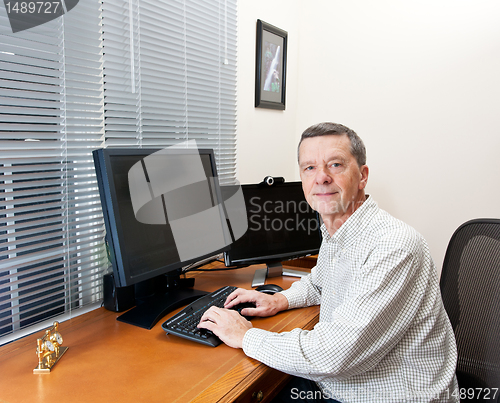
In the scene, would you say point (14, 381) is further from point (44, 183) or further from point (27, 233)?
point (44, 183)

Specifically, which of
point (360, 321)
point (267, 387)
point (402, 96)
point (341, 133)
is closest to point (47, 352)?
Result: point (267, 387)

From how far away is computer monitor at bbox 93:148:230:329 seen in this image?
46.2 inches

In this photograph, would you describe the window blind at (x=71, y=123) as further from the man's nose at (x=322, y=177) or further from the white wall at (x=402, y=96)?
the man's nose at (x=322, y=177)

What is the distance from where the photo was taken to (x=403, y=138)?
243 centimetres

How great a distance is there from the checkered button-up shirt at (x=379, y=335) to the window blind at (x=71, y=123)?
0.71 meters

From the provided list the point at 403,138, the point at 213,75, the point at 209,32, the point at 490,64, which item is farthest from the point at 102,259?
the point at 490,64

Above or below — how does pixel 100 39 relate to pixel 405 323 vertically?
above

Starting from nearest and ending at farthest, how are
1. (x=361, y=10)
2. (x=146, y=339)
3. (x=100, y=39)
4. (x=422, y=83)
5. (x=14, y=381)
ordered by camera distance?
1. (x=14, y=381)
2. (x=146, y=339)
3. (x=100, y=39)
4. (x=422, y=83)
5. (x=361, y=10)

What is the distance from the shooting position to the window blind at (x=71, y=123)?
119 cm

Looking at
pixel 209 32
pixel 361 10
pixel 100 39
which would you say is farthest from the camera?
pixel 361 10

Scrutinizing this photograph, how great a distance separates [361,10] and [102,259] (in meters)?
2.16

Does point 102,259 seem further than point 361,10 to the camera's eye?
No

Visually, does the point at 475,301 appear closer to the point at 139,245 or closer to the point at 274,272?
the point at 274,272

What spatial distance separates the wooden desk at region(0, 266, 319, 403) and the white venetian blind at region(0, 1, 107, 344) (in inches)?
6.1
